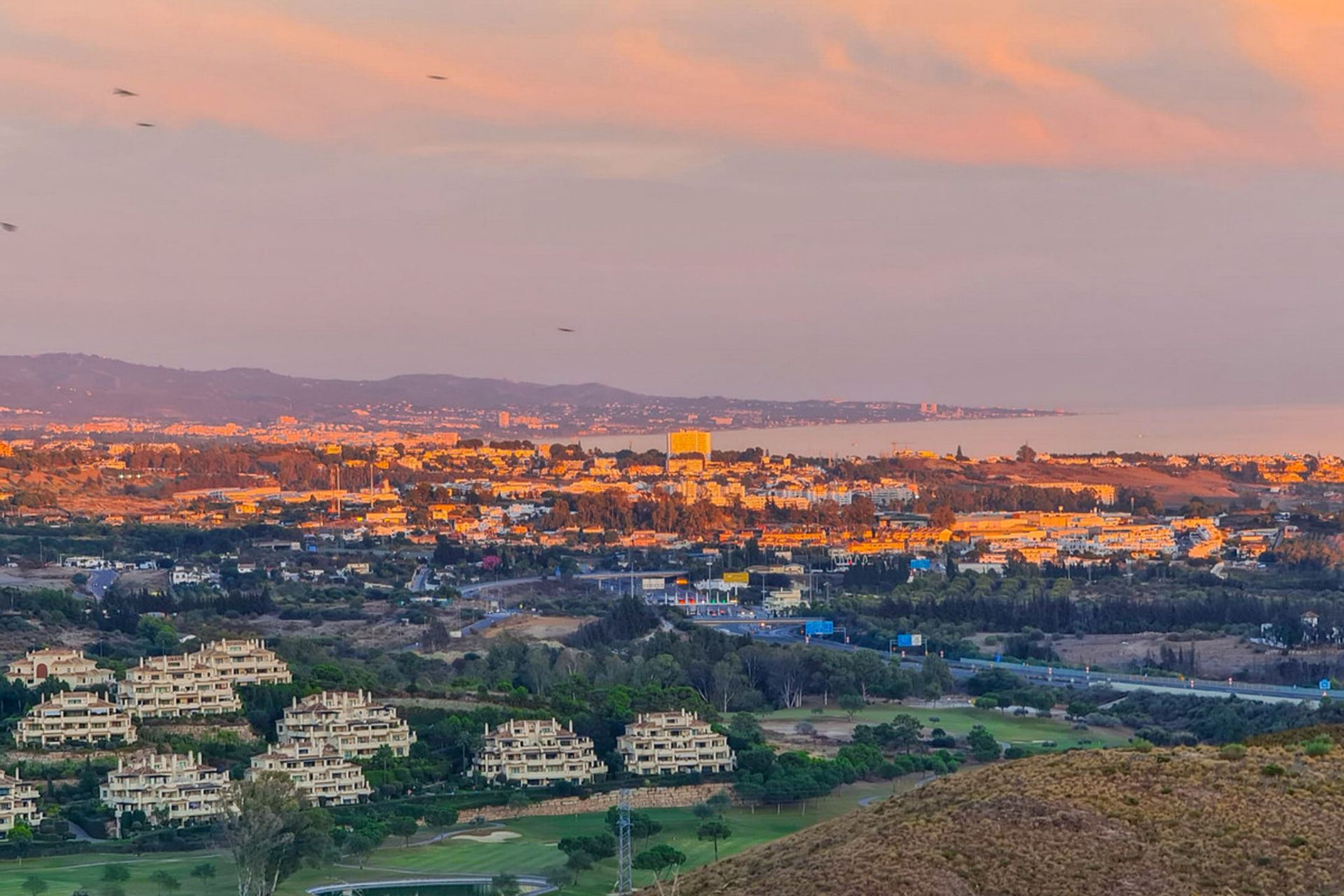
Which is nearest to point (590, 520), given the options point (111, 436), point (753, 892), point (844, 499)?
point (844, 499)

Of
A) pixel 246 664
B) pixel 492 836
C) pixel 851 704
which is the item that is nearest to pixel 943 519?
pixel 851 704

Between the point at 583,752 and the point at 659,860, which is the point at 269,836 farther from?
the point at 583,752

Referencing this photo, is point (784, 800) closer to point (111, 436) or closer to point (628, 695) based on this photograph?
point (628, 695)

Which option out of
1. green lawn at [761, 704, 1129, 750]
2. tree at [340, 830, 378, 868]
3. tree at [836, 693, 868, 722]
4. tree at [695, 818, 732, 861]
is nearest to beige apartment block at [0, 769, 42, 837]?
tree at [340, 830, 378, 868]

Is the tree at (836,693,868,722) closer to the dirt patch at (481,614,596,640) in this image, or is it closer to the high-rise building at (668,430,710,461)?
the dirt patch at (481,614,596,640)

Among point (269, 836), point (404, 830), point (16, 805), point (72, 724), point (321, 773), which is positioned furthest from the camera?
point (72, 724)

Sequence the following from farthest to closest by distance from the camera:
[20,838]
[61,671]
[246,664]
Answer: [246,664] < [61,671] < [20,838]
